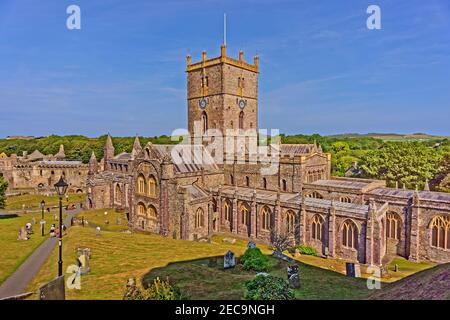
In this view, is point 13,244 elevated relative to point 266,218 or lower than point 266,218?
lower

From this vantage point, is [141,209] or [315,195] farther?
[141,209]

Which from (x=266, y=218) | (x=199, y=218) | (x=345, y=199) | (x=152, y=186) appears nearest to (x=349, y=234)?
(x=345, y=199)

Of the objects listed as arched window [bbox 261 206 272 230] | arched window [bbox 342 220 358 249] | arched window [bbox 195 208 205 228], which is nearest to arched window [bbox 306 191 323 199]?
arched window [bbox 261 206 272 230]

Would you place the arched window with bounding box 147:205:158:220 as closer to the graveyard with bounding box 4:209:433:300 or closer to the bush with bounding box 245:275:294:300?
the graveyard with bounding box 4:209:433:300

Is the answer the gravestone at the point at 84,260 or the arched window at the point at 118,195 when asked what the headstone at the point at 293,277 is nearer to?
the gravestone at the point at 84,260

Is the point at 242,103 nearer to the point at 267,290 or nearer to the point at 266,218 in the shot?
the point at 266,218

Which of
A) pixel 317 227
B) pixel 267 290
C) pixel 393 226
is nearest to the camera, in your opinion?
pixel 267 290
